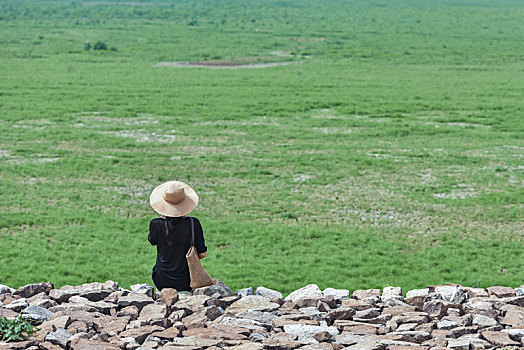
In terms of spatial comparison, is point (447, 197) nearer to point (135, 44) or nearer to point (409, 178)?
point (409, 178)

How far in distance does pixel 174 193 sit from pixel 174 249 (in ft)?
2.03

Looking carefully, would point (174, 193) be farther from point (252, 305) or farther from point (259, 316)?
point (259, 316)

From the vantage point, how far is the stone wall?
6359mm

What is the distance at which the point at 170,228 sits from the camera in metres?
7.55

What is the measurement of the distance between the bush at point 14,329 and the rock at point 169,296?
1.36m

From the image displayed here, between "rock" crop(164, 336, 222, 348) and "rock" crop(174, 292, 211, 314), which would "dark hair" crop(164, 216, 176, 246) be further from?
"rock" crop(164, 336, 222, 348)

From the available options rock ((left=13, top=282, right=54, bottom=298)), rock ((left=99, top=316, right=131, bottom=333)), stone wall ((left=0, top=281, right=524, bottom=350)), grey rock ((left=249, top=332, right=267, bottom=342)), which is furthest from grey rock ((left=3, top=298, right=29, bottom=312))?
grey rock ((left=249, top=332, right=267, bottom=342))

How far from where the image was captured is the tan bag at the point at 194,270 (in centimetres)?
747

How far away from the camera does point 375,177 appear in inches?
649

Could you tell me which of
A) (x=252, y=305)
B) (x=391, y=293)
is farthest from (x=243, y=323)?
(x=391, y=293)

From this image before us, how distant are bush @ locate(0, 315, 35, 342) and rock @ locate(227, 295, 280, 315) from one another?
189cm

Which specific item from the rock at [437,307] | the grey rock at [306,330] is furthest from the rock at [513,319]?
the grey rock at [306,330]

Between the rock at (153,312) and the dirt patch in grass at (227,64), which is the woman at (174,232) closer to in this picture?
the rock at (153,312)

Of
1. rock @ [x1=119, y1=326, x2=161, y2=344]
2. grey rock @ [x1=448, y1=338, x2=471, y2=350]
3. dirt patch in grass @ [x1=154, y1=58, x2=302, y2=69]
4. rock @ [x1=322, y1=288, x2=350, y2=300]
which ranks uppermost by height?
dirt patch in grass @ [x1=154, y1=58, x2=302, y2=69]
